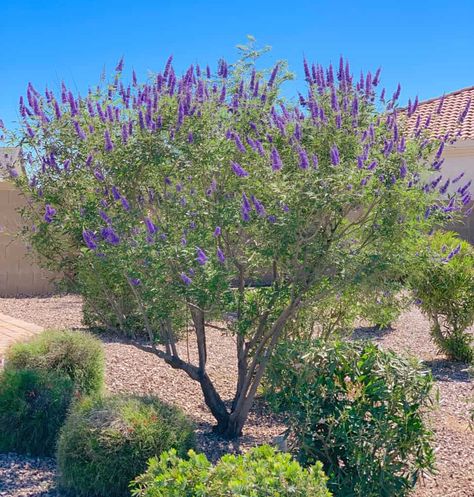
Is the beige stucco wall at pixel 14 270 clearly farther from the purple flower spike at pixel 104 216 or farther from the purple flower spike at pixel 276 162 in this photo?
the purple flower spike at pixel 276 162

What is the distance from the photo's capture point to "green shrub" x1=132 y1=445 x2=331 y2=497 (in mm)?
3238

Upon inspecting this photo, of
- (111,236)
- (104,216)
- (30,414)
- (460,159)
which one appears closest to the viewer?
(111,236)

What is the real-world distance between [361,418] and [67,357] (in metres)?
2.83

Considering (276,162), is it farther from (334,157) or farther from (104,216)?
(104,216)

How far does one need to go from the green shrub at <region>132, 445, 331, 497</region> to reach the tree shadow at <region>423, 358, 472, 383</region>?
5.39m

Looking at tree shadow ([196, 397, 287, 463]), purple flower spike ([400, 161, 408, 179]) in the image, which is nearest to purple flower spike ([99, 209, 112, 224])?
tree shadow ([196, 397, 287, 463])

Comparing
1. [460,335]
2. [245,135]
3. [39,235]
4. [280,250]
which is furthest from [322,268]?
[460,335]

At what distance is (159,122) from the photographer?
17.1ft

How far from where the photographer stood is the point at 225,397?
727 centimetres

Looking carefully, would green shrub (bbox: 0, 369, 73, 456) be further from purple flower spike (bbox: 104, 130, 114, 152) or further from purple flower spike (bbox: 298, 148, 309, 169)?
purple flower spike (bbox: 298, 148, 309, 169)

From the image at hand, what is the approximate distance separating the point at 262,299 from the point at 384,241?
3.13ft

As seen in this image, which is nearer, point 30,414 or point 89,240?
point 89,240

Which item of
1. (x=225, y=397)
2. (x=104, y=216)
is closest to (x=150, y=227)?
(x=104, y=216)

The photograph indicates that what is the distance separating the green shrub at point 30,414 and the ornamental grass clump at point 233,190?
2.81 feet
